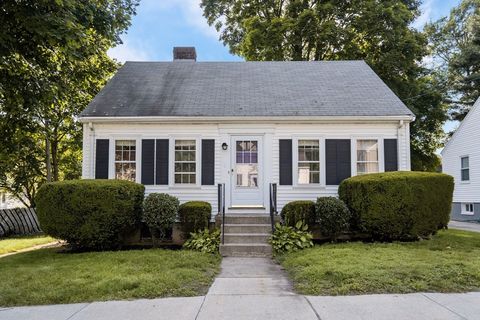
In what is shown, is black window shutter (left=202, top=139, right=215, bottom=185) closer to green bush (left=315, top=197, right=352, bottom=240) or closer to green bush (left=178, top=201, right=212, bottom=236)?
green bush (left=178, top=201, right=212, bottom=236)

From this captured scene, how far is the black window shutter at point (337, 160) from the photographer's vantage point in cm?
1062

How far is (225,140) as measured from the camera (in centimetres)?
1079

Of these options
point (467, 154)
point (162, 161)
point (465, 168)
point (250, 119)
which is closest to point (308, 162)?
point (250, 119)

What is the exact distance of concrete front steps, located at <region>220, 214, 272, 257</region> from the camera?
845 centimetres

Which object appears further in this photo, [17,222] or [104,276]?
[17,222]

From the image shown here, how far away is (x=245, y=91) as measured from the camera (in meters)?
12.2

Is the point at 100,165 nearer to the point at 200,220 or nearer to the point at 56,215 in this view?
the point at 56,215

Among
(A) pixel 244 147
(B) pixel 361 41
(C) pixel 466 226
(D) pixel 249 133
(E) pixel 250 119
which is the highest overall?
(B) pixel 361 41

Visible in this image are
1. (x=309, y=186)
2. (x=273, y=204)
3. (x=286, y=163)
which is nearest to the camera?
(x=273, y=204)

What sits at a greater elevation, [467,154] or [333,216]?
[467,154]

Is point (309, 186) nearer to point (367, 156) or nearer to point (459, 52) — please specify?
point (367, 156)

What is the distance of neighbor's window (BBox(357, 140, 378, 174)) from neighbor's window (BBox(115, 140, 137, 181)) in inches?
253

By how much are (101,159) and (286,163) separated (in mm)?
5264

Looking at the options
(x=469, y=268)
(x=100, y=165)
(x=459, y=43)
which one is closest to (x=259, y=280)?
(x=469, y=268)
